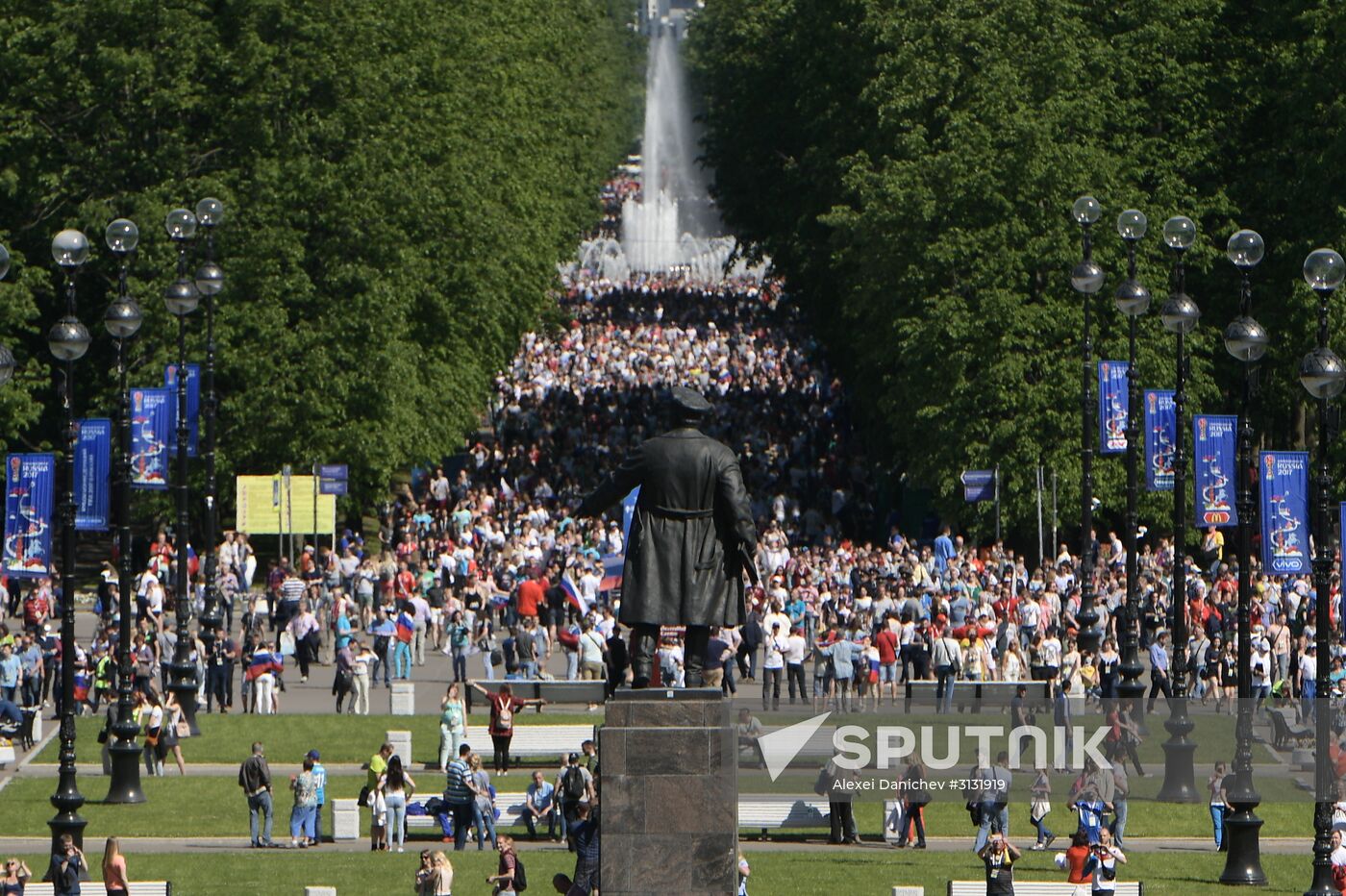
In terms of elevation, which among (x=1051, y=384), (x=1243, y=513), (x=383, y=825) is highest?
(x=1051, y=384)

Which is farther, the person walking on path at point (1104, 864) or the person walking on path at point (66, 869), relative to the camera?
the person walking on path at point (1104, 864)

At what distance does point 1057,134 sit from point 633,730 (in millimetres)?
37631

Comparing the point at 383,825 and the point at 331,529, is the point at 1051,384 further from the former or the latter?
the point at 383,825

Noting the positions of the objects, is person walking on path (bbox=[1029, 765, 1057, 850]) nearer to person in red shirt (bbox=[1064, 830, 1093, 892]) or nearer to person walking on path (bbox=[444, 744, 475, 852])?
person in red shirt (bbox=[1064, 830, 1093, 892])

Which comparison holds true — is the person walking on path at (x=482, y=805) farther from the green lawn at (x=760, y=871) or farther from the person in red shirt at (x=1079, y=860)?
the person in red shirt at (x=1079, y=860)

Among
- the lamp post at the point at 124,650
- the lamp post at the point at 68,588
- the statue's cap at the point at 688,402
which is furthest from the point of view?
the lamp post at the point at 124,650

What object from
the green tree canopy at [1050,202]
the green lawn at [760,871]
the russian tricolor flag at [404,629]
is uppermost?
the green tree canopy at [1050,202]

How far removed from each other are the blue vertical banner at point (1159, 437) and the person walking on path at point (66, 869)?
18.1 metres

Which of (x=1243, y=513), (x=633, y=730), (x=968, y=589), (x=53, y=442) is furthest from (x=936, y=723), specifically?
(x=53, y=442)

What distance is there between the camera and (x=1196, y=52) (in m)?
60.5

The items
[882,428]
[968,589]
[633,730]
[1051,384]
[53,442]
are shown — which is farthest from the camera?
[882,428]

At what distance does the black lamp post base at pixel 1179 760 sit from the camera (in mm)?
34875

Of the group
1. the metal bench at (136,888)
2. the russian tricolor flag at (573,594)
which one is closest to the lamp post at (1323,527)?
the metal bench at (136,888)

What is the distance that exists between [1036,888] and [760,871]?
11.7ft
